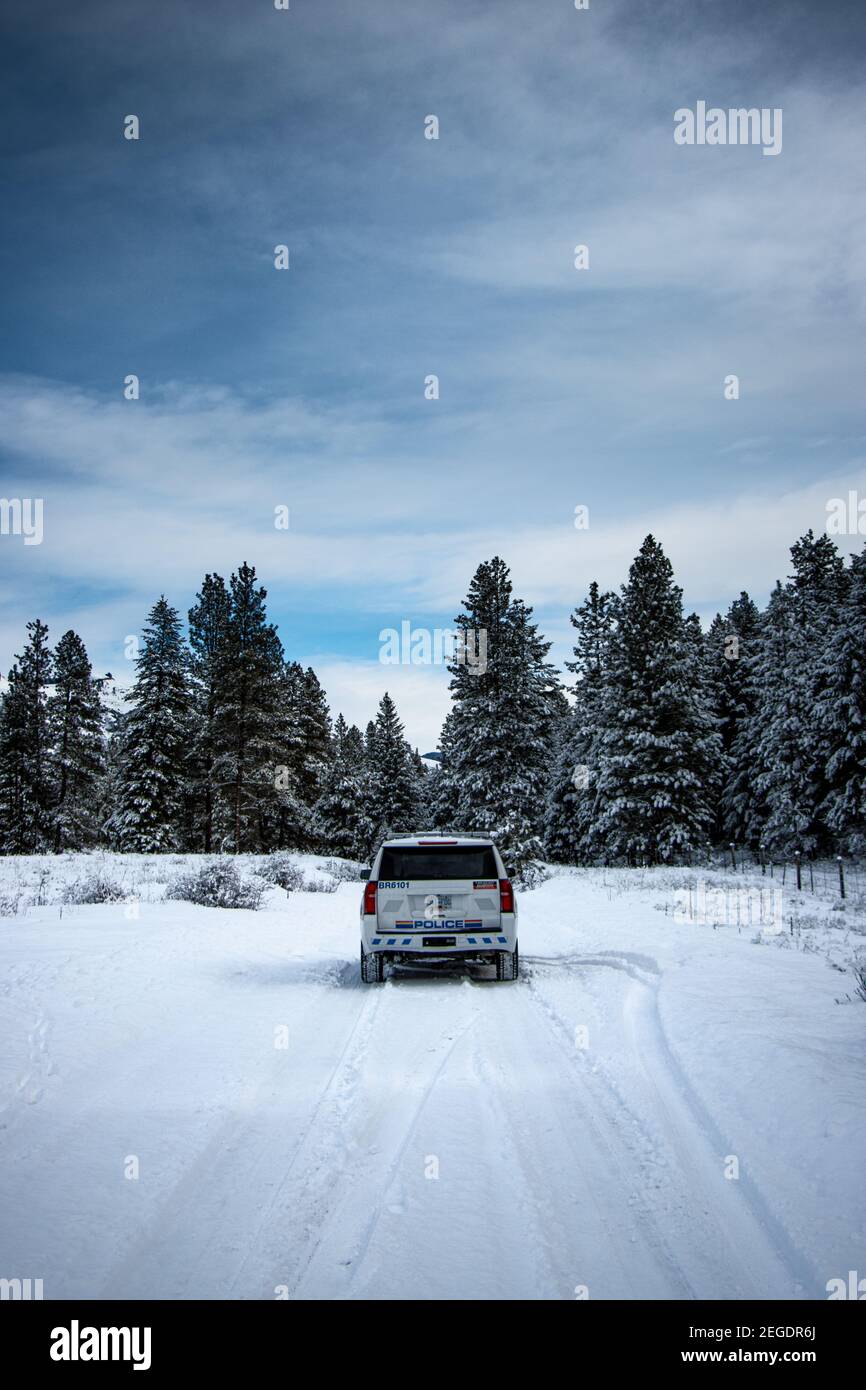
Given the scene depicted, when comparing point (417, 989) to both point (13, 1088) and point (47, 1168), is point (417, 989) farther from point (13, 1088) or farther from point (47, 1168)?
point (47, 1168)

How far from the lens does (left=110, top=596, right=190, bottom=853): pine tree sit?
124ft

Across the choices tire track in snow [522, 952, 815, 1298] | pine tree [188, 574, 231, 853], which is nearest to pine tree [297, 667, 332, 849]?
pine tree [188, 574, 231, 853]

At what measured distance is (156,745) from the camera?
3809 cm

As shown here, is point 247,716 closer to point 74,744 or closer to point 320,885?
point 74,744

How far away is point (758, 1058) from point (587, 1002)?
2.79 meters

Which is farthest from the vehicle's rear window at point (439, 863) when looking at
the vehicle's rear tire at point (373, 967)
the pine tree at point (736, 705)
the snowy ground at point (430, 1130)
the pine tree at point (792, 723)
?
the pine tree at point (736, 705)

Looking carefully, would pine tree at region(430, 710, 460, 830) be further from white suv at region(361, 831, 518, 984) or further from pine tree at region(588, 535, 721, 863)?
white suv at region(361, 831, 518, 984)

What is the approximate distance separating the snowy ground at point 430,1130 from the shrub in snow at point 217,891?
6918 mm

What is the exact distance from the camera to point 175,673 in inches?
1559

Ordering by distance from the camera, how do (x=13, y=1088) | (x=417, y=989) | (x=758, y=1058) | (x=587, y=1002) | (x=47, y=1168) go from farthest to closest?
(x=417, y=989) < (x=587, y=1002) < (x=758, y=1058) < (x=13, y=1088) < (x=47, y=1168)

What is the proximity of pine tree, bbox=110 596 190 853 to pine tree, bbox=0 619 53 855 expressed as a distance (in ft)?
12.7

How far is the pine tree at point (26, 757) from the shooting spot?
128ft

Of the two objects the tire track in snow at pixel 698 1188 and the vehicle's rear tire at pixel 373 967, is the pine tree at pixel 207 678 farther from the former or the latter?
the tire track in snow at pixel 698 1188
